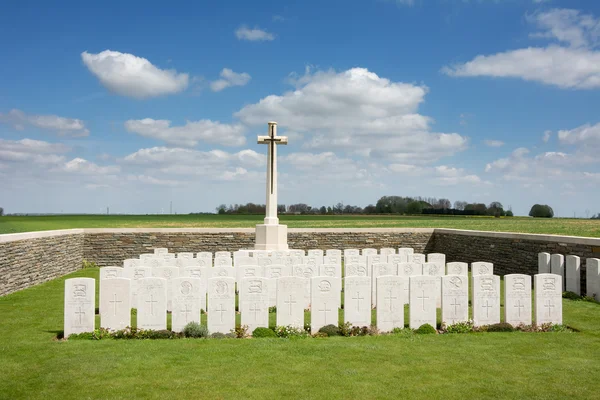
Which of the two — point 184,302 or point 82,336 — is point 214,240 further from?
point 82,336

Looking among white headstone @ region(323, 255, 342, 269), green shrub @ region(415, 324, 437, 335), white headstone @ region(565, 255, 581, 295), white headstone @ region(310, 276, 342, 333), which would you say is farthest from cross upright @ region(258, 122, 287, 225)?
green shrub @ region(415, 324, 437, 335)

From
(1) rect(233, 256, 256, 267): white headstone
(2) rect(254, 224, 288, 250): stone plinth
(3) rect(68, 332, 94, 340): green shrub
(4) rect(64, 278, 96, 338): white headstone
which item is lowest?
(3) rect(68, 332, 94, 340): green shrub

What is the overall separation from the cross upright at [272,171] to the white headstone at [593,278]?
1030 cm

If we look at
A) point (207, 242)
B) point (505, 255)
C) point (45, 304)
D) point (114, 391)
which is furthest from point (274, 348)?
point (207, 242)

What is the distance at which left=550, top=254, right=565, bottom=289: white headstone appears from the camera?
12859mm

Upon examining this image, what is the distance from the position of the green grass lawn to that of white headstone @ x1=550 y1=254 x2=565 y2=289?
438 cm

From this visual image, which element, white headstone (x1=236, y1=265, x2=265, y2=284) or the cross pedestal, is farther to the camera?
the cross pedestal

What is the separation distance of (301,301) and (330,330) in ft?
2.22

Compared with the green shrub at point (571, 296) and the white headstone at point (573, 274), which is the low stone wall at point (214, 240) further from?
the green shrub at point (571, 296)

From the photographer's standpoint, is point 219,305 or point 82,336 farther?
point 219,305

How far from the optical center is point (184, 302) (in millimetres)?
8469

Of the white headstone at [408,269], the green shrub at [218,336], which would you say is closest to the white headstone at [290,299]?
the green shrub at [218,336]

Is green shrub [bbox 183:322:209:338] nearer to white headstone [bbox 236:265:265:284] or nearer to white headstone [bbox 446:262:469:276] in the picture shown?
white headstone [bbox 236:265:265:284]

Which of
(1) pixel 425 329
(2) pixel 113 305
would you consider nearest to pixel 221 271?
(2) pixel 113 305
